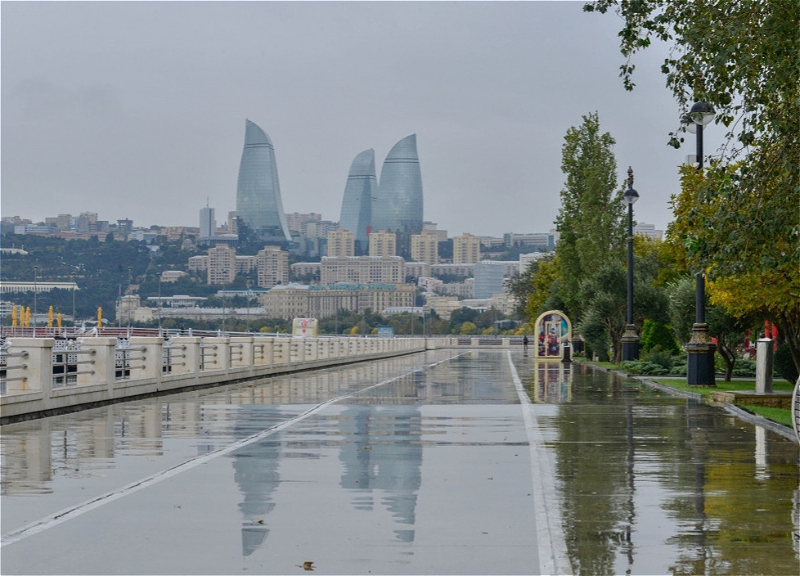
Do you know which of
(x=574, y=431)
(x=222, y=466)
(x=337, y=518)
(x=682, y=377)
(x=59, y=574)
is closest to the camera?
(x=59, y=574)

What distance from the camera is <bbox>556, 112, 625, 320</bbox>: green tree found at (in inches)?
2731

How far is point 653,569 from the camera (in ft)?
29.4

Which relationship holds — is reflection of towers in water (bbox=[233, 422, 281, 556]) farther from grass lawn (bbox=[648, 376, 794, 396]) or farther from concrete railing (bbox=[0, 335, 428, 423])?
grass lawn (bbox=[648, 376, 794, 396])

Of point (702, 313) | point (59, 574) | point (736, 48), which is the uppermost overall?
point (736, 48)

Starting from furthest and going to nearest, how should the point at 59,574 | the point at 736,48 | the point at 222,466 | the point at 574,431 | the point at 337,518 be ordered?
the point at 574,431
the point at 736,48
the point at 222,466
the point at 337,518
the point at 59,574

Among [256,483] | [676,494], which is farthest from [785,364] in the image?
[256,483]

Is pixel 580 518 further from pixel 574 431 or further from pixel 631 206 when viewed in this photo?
pixel 631 206

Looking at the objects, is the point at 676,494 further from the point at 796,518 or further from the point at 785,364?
the point at 785,364

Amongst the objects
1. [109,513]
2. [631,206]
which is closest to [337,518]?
[109,513]

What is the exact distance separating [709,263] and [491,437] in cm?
429

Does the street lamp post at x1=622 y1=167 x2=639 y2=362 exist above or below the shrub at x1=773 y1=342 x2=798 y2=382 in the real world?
above

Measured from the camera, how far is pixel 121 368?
31797 mm

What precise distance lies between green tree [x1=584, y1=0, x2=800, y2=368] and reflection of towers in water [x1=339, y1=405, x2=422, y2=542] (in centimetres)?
537

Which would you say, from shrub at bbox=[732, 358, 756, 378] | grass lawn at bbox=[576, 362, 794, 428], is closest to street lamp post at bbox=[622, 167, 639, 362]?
shrub at bbox=[732, 358, 756, 378]
